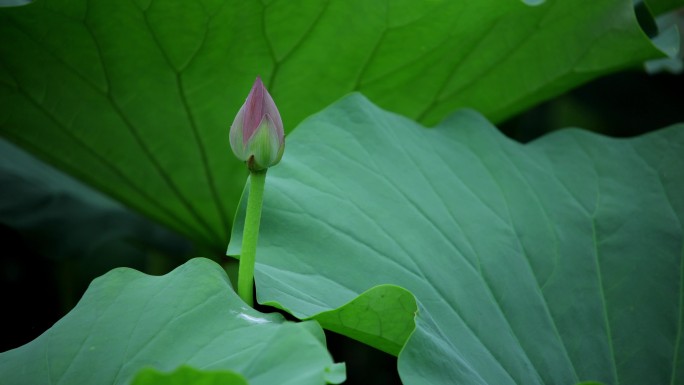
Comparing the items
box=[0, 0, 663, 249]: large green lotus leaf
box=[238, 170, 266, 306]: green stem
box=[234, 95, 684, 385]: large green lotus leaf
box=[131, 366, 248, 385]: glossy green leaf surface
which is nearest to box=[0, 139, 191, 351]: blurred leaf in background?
box=[0, 0, 663, 249]: large green lotus leaf

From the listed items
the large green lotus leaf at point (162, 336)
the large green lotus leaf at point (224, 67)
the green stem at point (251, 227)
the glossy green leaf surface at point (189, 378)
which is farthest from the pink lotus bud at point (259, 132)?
the large green lotus leaf at point (224, 67)

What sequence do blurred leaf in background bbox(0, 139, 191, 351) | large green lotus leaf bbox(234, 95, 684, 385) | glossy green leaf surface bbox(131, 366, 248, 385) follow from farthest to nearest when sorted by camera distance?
blurred leaf in background bbox(0, 139, 191, 351)
large green lotus leaf bbox(234, 95, 684, 385)
glossy green leaf surface bbox(131, 366, 248, 385)

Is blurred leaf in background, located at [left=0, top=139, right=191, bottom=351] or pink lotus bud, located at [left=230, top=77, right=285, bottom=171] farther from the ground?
pink lotus bud, located at [left=230, top=77, right=285, bottom=171]

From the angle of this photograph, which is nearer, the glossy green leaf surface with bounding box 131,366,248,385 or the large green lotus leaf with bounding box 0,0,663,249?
the glossy green leaf surface with bounding box 131,366,248,385

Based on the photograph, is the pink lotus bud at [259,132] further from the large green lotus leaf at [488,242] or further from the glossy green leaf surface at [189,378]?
the glossy green leaf surface at [189,378]

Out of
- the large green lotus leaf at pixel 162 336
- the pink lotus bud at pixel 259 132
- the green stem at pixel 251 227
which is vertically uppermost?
the pink lotus bud at pixel 259 132

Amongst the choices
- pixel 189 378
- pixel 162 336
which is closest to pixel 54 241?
pixel 162 336

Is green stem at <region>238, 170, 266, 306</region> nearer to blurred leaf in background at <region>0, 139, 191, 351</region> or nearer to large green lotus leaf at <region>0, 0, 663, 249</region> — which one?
large green lotus leaf at <region>0, 0, 663, 249</region>
